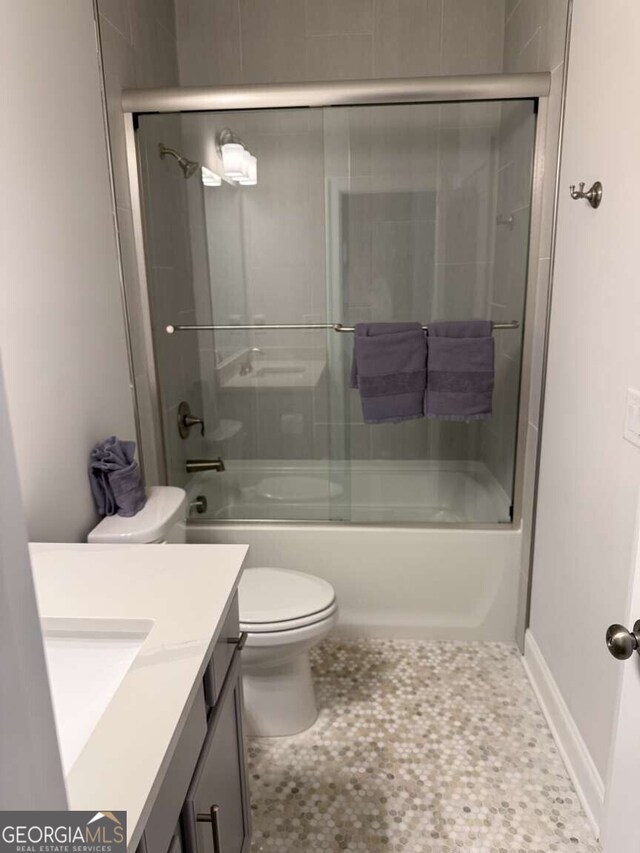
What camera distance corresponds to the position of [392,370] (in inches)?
89.2

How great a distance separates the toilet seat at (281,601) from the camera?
1787 millimetres

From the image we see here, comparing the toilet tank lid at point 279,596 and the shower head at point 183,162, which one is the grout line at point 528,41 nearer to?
the shower head at point 183,162

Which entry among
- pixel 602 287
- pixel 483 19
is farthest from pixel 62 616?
pixel 483 19

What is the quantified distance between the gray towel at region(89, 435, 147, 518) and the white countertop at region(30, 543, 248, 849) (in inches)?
16.5

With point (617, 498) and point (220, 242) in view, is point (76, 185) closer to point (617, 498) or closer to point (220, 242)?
Result: point (220, 242)

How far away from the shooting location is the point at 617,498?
144 cm

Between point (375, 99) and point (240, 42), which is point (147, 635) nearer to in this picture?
point (375, 99)

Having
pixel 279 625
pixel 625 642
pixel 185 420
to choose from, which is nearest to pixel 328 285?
pixel 185 420

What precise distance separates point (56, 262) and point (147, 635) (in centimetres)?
104

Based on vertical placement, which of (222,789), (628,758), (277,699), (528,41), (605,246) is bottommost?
(277,699)

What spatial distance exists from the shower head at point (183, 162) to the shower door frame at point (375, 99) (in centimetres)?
14

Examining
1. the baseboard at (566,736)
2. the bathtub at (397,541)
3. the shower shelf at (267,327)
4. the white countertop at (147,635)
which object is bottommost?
the baseboard at (566,736)

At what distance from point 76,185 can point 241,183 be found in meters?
0.81

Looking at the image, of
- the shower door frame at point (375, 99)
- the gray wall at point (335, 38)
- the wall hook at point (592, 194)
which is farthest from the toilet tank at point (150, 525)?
the gray wall at point (335, 38)
